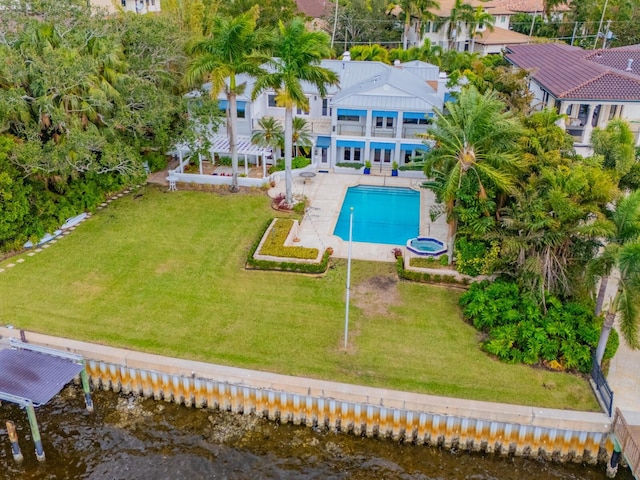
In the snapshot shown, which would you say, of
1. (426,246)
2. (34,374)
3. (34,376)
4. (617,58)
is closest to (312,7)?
(617,58)

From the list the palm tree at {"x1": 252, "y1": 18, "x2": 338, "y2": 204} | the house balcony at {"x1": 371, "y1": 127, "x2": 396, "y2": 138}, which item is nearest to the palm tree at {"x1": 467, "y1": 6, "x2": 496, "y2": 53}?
the house balcony at {"x1": 371, "y1": 127, "x2": 396, "y2": 138}

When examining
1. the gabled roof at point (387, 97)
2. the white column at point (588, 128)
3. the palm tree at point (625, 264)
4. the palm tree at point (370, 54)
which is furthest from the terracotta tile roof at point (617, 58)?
the palm tree at point (625, 264)

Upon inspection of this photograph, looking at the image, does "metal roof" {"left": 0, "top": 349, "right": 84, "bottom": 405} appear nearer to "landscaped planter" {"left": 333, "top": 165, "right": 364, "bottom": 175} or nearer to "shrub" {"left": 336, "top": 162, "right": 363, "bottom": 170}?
"landscaped planter" {"left": 333, "top": 165, "right": 364, "bottom": 175}

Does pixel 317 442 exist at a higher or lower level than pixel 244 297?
lower

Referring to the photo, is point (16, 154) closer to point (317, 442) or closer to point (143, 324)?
point (143, 324)

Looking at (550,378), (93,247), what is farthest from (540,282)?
(93,247)

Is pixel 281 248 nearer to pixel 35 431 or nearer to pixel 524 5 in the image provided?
pixel 35 431

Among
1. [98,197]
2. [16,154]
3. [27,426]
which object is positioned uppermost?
[16,154]
